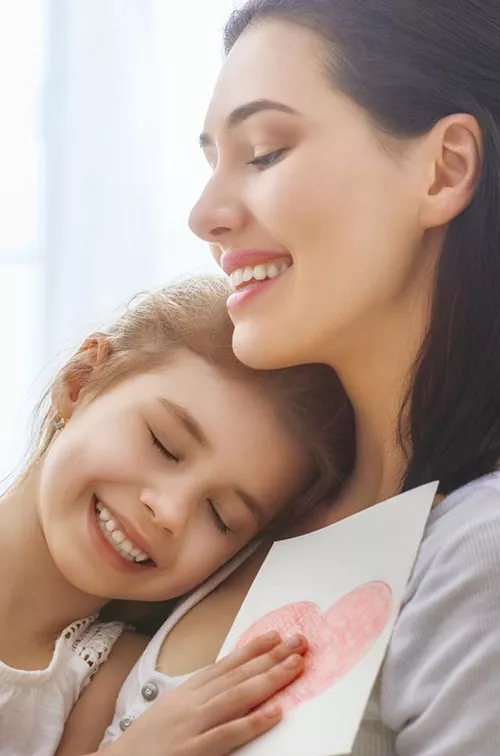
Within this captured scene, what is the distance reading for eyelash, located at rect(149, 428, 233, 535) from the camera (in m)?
1.01

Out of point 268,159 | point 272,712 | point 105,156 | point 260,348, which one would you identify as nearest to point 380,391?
point 260,348

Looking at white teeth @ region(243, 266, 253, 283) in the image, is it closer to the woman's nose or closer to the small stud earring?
the woman's nose

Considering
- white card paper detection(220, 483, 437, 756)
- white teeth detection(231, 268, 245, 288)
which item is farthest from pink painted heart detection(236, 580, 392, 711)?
white teeth detection(231, 268, 245, 288)

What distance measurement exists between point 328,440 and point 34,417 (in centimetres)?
39

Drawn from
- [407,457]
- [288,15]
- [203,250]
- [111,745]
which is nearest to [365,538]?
[407,457]

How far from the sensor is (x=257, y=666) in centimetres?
81

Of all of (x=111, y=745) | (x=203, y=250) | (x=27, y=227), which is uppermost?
(x=27, y=227)

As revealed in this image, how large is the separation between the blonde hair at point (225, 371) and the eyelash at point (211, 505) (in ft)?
0.31

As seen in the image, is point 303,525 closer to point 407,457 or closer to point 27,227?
point 407,457

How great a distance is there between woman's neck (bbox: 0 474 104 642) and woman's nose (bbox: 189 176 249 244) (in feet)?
1.15

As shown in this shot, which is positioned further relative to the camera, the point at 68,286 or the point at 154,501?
the point at 68,286

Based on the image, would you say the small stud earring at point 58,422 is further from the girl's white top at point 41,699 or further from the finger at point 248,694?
the finger at point 248,694

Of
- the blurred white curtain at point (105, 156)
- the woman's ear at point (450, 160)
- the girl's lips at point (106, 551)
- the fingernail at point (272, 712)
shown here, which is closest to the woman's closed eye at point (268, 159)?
the woman's ear at point (450, 160)

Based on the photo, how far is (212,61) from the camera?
192 centimetres
